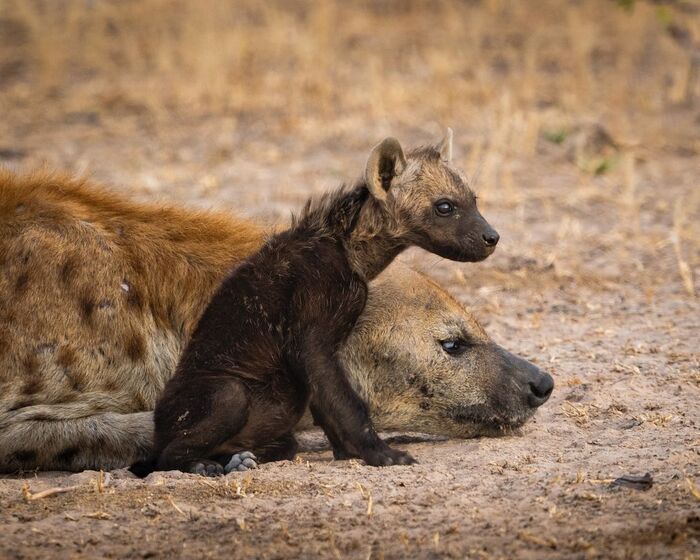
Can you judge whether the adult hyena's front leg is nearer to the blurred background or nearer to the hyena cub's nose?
the hyena cub's nose

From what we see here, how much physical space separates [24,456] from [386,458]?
4.13ft

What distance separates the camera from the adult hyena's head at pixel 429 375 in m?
4.30

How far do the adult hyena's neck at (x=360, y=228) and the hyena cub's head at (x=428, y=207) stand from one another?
0.04 metres

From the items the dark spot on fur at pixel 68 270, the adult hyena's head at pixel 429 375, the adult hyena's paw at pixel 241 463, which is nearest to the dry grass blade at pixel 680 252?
the adult hyena's head at pixel 429 375

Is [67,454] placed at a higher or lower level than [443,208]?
lower

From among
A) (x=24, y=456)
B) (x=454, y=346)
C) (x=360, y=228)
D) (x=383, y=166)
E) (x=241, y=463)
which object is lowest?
(x=24, y=456)

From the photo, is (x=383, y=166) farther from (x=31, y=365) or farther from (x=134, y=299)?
(x=31, y=365)

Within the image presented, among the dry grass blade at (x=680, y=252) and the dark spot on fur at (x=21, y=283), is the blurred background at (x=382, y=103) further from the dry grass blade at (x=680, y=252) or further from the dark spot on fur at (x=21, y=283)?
the dark spot on fur at (x=21, y=283)

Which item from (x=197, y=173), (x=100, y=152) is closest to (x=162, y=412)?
(x=197, y=173)

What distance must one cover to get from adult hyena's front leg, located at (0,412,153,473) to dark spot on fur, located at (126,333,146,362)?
229 mm

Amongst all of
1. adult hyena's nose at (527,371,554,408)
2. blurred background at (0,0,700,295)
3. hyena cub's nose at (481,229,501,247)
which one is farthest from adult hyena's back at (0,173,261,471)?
blurred background at (0,0,700,295)

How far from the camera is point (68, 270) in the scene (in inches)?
173

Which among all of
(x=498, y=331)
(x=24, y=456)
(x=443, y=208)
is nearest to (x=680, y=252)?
(x=498, y=331)

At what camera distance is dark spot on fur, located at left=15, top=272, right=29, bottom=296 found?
170 inches
